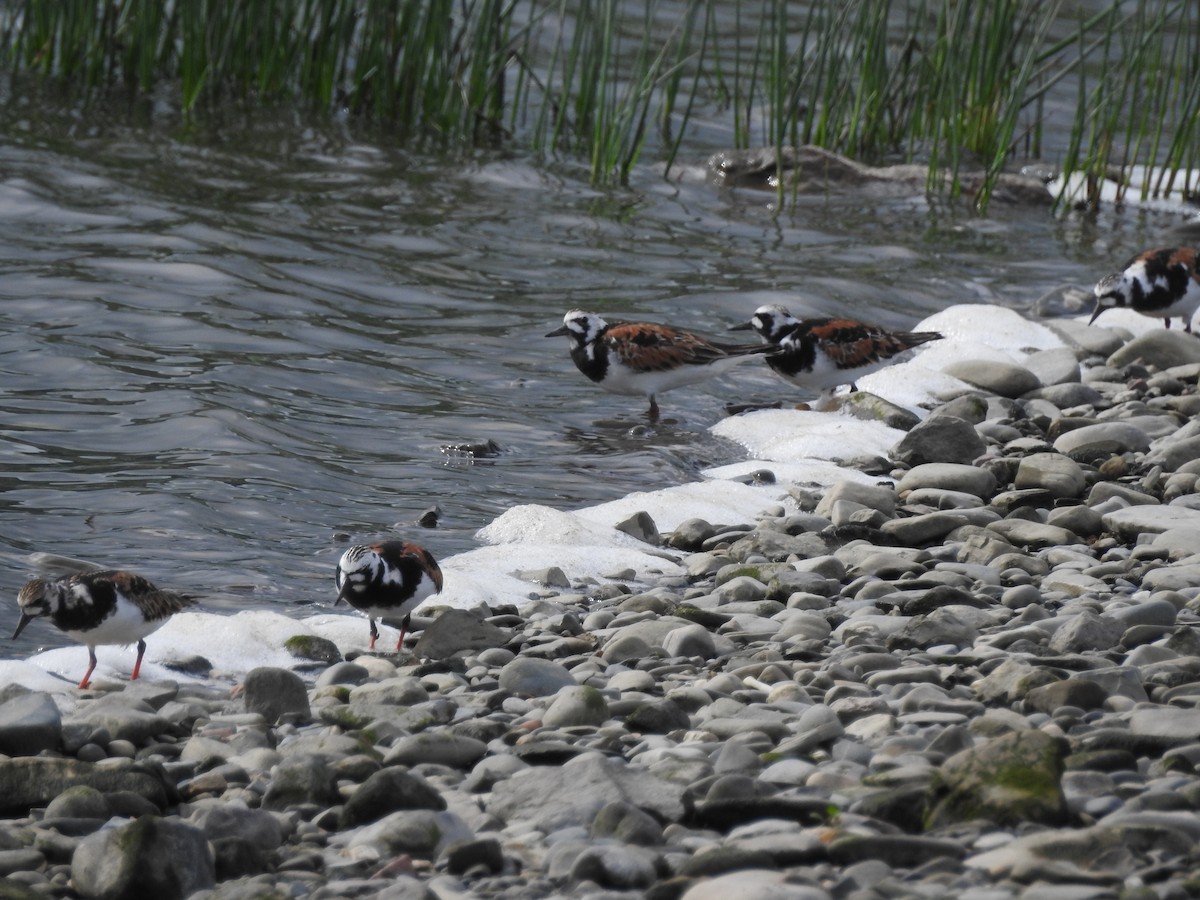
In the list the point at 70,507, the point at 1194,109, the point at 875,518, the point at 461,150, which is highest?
the point at 1194,109

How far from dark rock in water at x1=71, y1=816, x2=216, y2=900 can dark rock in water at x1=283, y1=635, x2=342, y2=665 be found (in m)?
1.92

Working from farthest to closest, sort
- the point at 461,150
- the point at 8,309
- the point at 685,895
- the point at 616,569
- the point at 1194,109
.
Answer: the point at 461,150 → the point at 1194,109 → the point at 8,309 → the point at 616,569 → the point at 685,895

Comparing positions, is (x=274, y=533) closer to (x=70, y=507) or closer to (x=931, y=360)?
(x=70, y=507)

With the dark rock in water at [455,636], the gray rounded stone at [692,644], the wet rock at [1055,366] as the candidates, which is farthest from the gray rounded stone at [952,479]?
the dark rock in water at [455,636]

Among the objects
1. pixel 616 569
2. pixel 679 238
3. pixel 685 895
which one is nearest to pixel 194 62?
pixel 679 238

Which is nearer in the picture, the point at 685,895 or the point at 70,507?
the point at 685,895

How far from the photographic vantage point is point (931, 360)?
10.9 m

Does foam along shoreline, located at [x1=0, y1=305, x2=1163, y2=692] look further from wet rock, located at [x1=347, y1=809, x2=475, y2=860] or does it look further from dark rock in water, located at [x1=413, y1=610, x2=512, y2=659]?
wet rock, located at [x1=347, y1=809, x2=475, y2=860]

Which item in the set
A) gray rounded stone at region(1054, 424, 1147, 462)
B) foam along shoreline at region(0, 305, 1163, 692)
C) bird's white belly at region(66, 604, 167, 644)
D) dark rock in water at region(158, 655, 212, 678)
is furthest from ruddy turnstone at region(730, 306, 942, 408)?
bird's white belly at region(66, 604, 167, 644)

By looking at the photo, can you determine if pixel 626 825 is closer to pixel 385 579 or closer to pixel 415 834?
pixel 415 834

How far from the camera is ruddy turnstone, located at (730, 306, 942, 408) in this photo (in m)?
9.25

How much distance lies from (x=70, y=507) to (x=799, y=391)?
4.99 metres

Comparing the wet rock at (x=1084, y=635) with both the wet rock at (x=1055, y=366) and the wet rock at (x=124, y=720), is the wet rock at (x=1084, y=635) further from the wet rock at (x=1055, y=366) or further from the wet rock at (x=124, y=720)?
the wet rock at (x=1055, y=366)

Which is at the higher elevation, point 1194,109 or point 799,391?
point 1194,109
